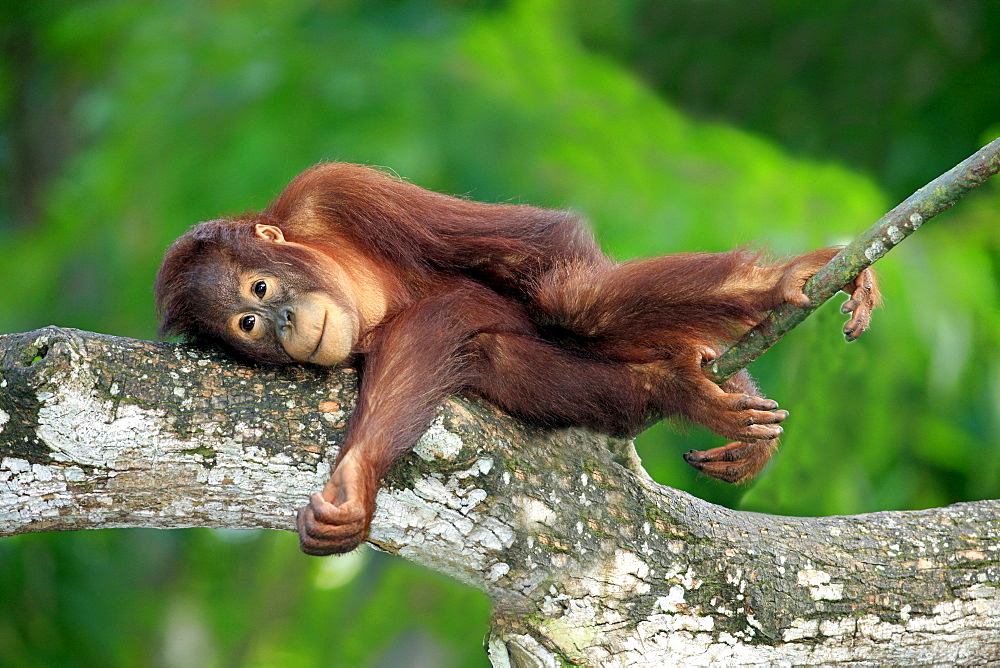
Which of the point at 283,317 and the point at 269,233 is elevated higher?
the point at 269,233

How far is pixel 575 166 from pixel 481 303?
5.27 ft

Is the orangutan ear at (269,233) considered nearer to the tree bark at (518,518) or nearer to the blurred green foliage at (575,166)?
the tree bark at (518,518)

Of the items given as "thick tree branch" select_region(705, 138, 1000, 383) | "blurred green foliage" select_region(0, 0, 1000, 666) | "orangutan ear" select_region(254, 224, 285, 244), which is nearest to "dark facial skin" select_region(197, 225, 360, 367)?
"orangutan ear" select_region(254, 224, 285, 244)

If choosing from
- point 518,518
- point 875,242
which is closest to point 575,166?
point 875,242

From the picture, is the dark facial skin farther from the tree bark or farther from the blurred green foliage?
the blurred green foliage

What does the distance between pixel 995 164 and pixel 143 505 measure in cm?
208

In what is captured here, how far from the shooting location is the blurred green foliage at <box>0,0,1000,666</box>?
4391 millimetres

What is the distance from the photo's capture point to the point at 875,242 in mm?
2439

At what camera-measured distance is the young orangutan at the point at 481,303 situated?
2.71 m

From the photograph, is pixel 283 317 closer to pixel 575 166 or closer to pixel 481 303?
pixel 481 303

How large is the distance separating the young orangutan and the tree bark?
0.13 meters

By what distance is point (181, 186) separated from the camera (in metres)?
4.59

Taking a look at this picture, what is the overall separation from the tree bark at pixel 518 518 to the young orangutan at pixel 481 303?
0.13m

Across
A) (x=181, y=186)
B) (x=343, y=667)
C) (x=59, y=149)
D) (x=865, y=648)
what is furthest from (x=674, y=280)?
(x=59, y=149)
